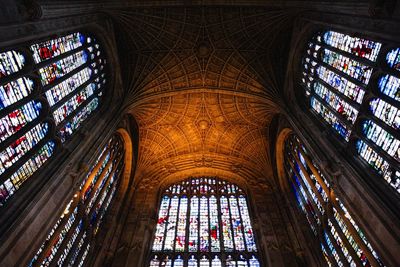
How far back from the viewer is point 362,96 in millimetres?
9836

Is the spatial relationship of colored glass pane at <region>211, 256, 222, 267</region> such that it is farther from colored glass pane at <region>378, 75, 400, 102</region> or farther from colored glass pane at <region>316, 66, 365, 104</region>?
colored glass pane at <region>378, 75, 400, 102</region>

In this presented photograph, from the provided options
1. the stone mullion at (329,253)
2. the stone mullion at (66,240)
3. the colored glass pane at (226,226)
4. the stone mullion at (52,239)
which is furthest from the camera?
the colored glass pane at (226,226)

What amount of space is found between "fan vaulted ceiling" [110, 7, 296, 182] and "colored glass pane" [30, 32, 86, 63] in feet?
7.56

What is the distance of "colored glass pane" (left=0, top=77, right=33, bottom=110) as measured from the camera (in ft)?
26.5

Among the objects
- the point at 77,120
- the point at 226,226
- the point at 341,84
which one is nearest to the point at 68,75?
the point at 77,120

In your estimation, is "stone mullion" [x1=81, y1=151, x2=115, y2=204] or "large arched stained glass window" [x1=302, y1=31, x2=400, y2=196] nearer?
"large arched stained glass window" [x1=302, y1=31, x2=400, y2=196]

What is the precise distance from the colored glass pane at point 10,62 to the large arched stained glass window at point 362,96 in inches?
405

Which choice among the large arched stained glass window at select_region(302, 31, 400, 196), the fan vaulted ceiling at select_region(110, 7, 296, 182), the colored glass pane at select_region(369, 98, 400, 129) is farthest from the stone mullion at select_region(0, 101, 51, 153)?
the colored glass pane at select_region(369, 98, 400, 129)

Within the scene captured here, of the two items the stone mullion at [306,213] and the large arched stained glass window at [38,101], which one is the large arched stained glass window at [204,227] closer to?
the stone mullion at [306,213]

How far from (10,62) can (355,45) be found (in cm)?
1065

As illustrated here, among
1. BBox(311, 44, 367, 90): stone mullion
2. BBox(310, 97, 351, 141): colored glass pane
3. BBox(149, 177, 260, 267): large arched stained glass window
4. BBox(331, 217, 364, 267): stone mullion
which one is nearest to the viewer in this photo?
BBox(331, 217, 364, 267): stone mullion

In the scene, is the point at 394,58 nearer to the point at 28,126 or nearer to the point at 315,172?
the point at 315,172

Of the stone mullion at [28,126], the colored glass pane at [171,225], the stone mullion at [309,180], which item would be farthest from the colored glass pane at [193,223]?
the stone mullion at [28,126]

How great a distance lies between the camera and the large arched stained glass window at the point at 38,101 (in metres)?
8.10
